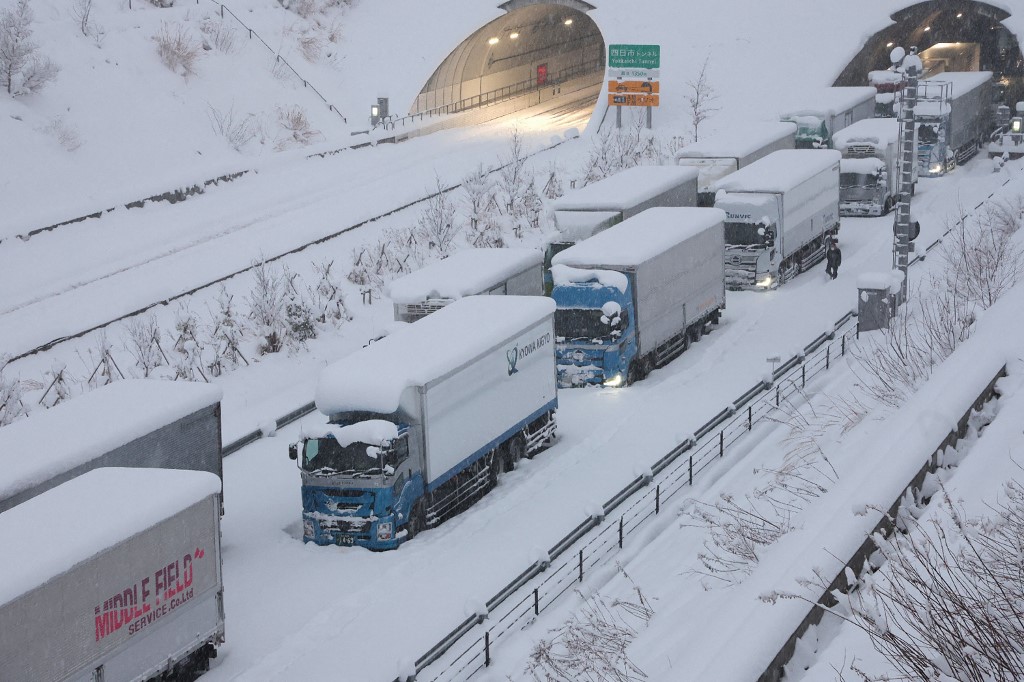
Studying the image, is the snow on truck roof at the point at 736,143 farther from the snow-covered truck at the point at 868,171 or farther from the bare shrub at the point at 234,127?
the bare shrub at the point at 234,127

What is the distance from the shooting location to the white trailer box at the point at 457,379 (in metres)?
19.6

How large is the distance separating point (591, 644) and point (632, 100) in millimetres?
43394

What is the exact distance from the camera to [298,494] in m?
22.1

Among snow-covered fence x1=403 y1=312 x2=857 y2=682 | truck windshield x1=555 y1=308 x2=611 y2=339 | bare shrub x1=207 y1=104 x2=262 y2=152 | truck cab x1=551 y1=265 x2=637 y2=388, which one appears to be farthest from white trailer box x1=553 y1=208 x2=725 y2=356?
bare shrub x1=207 y1=104 x2=262 y2=152

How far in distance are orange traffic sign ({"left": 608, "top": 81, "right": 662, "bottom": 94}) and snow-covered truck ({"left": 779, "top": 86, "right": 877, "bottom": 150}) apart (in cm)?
584

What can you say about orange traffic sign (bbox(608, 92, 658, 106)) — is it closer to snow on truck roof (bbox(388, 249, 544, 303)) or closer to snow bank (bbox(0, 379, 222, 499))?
snow on truck roof (bbox(388, 249, 544, 303))

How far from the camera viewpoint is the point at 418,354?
20.4 metres

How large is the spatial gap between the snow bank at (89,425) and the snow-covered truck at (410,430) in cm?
199

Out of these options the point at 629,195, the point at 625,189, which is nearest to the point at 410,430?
the point at 629,195


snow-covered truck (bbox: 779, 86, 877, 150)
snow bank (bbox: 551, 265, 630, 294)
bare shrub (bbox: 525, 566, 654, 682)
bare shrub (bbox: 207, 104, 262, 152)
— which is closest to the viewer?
bare shrub (bbox: 525, 566, 654, 682)

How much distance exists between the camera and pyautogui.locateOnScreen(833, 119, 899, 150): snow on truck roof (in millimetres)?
43438

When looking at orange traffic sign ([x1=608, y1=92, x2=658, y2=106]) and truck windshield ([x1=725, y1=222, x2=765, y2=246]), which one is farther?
orange traffic sign ([x1=608, y1=92, x2=658, y2=106])

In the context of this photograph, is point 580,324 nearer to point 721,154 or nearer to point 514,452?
point 514,452

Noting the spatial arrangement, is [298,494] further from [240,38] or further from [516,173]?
[240,38]
